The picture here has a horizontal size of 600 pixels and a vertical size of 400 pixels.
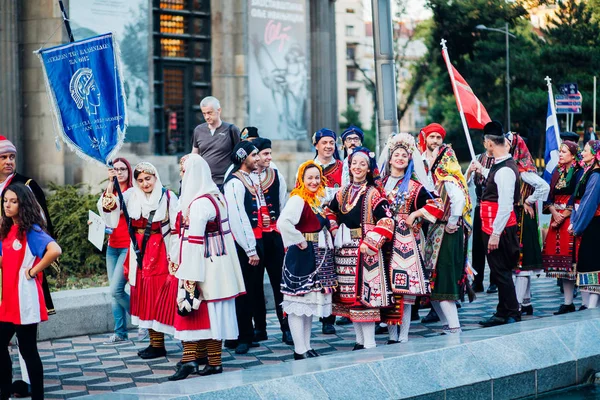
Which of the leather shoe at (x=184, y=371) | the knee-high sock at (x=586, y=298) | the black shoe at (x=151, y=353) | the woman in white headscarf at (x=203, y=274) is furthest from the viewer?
the knee-high sock at (x=586, y=298)

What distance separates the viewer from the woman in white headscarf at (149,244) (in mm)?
8883

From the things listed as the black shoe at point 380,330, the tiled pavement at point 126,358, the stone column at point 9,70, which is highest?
the stone column at point 9,70

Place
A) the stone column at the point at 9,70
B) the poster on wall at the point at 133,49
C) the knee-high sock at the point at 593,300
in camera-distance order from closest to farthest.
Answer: the knee-high sock at the point at 593,300
the stone column at the point at 9,70
the poster on wall at the point at 133,49

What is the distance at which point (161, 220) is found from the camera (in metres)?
9.00

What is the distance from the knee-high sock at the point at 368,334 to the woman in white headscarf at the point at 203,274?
4.01 feet

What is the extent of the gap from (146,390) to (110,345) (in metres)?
3.53

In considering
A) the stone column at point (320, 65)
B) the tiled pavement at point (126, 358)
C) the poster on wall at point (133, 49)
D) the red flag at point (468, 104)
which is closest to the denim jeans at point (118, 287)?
the tiled pavement at point (126, 358)

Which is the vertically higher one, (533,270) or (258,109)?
(258,109)

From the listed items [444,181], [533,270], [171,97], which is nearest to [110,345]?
[444,181]

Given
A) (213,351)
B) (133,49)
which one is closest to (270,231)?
(213,351)

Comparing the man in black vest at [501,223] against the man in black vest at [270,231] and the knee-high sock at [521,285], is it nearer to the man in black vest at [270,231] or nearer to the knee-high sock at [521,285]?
the knee-high sock at [521,285]

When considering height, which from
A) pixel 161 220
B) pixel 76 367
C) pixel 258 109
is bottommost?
pixel 76 367

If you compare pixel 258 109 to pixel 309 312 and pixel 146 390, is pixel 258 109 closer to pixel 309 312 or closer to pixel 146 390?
pixel 309 312

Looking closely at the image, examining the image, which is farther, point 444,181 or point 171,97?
point 171,97
